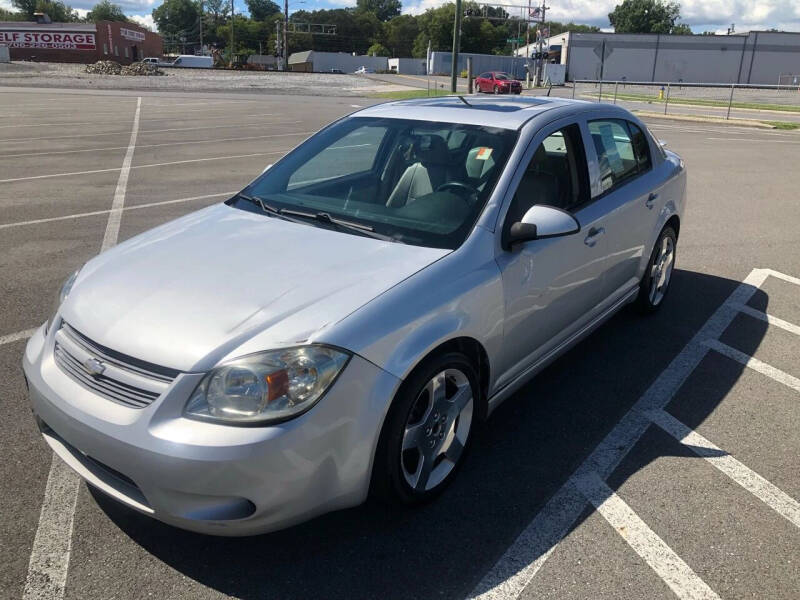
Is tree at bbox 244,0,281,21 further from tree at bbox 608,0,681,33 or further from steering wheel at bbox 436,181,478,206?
steering wheel at bbox 436,181,478,206

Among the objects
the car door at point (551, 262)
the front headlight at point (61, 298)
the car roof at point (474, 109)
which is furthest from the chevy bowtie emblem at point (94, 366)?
the car roof at point (474, 109)

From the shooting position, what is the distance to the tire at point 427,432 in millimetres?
2615

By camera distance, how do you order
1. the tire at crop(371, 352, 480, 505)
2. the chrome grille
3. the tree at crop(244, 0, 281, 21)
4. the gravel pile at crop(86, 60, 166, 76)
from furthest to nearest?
the tree at crop(244, 0, 281, 21) < the gravel pile at crop(86, 60, 166, 76) < the tire at crop(371, 352, 480, 505) < the chrome grille

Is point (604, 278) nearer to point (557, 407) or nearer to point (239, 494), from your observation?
point (557, 407)

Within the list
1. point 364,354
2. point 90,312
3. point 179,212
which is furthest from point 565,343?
point 179,212

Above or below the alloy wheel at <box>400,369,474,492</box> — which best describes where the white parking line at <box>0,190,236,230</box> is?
below

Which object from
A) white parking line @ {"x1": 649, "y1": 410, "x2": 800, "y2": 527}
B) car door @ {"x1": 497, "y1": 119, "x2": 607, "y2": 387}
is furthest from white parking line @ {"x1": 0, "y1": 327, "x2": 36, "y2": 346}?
white parking line @ {"x1": 649, "y1": 410, "x2": 800, "y2": 527}

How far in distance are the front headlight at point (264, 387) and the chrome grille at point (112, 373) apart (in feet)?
0.51

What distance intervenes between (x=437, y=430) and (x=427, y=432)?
0.25 feet

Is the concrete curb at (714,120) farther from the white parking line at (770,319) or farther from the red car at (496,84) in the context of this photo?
the white parking line at (770,319)

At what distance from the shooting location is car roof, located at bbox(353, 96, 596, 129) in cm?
376

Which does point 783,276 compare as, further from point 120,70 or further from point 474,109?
point 120,70

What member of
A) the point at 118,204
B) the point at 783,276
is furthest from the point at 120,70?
the point at 783,276

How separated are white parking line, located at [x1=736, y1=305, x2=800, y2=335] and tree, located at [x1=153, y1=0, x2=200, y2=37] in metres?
159
